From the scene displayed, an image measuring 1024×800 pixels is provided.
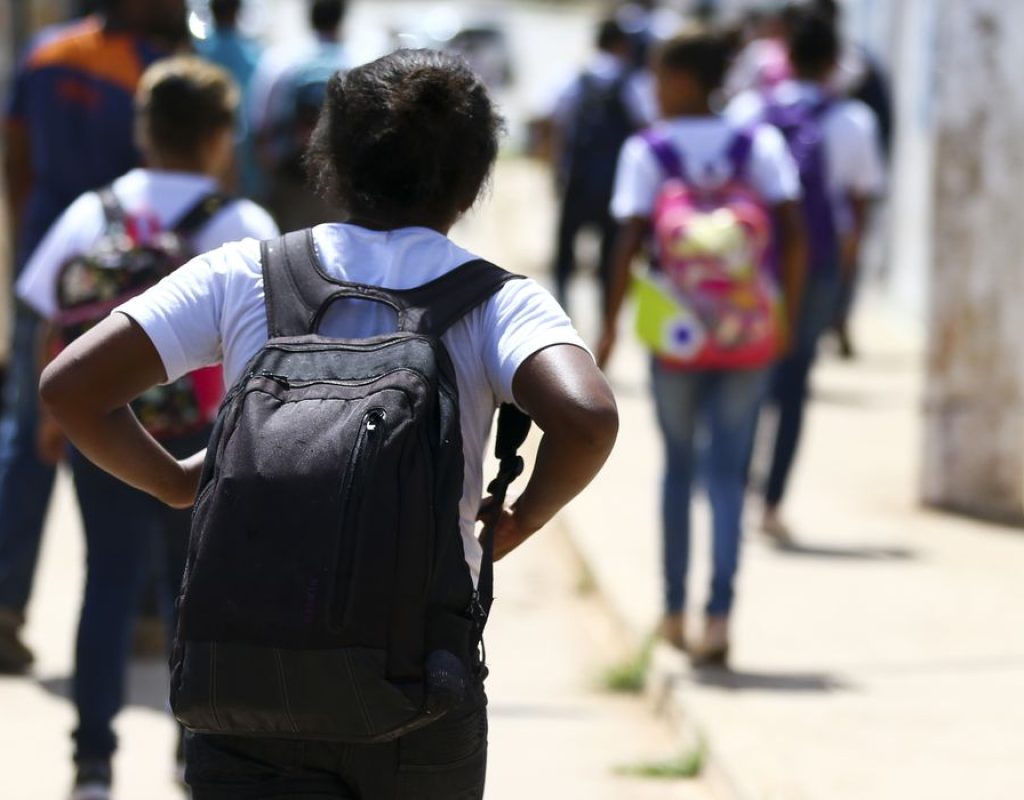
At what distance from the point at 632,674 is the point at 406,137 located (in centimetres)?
343

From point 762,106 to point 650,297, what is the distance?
7.70 feet

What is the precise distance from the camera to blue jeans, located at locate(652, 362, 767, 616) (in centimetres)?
592

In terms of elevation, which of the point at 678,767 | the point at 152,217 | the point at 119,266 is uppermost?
the point at 152,217

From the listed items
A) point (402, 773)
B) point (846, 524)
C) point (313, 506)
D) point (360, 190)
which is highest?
point (360, 190)

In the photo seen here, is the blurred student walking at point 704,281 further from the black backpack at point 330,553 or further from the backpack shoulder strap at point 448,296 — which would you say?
the black backpack at point 330,553

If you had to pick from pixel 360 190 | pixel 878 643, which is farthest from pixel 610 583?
pixel 360 190

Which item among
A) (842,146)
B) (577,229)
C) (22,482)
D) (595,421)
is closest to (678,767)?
(22,482)

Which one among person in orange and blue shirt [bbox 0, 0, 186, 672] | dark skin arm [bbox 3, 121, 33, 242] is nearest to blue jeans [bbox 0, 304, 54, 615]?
person in orange and blue shirt [bbox 0, 0, 186, 672]

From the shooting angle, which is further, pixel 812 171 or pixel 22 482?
pixel 812 171

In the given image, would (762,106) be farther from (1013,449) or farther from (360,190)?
(360,190)

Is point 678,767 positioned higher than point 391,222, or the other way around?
point 391,222

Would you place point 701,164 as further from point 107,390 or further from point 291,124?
point 291,124

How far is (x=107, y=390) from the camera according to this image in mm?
2920

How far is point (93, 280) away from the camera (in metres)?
4.79
